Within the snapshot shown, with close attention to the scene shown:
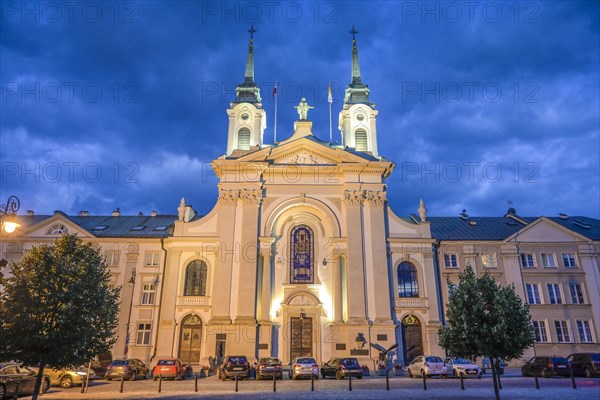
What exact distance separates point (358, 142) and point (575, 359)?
26.4 meters

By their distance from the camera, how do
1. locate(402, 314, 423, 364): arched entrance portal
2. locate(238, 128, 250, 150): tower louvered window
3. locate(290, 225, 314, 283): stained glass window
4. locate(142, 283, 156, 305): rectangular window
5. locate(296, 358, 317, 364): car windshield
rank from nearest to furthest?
locate(296, 358, 317, 364): car windshield < locate(402, 314, 423, 364): arched entrance portal < locate(142, 283, 156, 305): rectangular window < locate(290, 225, 314, 283): stained glass window < locate(238, 128, 250, 150): tower louvered window

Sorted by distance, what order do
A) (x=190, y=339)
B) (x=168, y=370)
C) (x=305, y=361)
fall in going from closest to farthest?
(x=305, y=361) < (x=168, y=370) < (x=190, y=339)

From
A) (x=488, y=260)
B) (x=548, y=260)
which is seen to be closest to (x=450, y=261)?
(x=488, y=260)

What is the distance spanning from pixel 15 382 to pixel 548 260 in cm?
4200

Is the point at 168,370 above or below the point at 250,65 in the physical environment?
below

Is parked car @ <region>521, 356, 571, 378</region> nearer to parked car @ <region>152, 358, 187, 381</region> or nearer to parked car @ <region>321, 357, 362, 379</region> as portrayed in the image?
parked car @ <region>321, 357, 362, 379</region>

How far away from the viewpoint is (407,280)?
38.7m

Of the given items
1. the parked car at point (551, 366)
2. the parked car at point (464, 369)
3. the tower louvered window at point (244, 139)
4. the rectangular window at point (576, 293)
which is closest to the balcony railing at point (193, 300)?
the tower louvered window at point (244, 139)

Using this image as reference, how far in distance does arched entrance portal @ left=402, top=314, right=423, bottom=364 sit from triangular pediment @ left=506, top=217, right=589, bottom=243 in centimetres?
1244

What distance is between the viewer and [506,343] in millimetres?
17125

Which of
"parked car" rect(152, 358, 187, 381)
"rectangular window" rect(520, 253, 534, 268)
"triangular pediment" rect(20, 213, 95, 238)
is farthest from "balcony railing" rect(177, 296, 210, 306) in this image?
"rectangular window" rect(520, 253, 534, 268)

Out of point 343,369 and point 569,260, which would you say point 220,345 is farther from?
point 569,260

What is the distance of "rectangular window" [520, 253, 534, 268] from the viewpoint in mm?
40125

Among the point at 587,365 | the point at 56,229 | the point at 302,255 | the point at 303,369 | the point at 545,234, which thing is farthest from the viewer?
the point at 545,234
